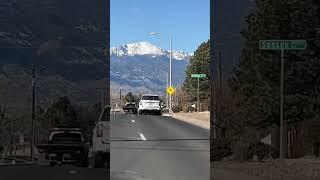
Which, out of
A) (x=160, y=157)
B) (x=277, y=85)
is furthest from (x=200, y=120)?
(x=277, y=85)

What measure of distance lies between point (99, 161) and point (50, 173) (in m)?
1.07

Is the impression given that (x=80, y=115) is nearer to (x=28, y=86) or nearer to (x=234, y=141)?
(x=28, y=86)

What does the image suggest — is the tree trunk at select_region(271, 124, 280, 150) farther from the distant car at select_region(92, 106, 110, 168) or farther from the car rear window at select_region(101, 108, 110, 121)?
the car rear window at select_region(101, 108, 110, 121)

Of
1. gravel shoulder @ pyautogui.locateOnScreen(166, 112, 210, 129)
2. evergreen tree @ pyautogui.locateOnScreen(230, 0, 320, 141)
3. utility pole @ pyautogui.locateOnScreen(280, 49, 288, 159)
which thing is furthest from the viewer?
gravel shoulder @ pyautogui.locateOnScreen(166, 112, 210, 129)

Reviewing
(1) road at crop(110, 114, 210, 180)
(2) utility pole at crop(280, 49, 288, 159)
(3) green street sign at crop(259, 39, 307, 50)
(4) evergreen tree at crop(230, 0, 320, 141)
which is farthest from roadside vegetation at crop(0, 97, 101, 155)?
(4) evergreen tree at crop(230, 0, 320, 141)

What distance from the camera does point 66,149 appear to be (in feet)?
40.2

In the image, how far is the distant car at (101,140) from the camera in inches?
485

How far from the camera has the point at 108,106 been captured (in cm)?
1247

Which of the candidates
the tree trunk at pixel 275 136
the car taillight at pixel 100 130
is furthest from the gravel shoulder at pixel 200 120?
the car taillight at pixel 100 130

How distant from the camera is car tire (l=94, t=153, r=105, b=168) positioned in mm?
12430

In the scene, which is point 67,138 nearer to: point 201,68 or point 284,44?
point 284,44

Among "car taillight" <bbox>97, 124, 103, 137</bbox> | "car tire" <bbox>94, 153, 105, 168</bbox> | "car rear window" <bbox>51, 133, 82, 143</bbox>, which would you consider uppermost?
"car taillight" <bbox>97, 124, 103, 137</bbox>

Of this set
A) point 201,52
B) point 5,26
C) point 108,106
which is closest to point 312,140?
Answer: point 108,106

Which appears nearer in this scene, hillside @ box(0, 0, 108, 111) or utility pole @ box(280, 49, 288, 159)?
hillside @ box(0, 0, 108, 111)
